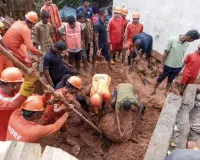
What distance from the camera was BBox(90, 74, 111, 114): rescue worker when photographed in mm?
5098

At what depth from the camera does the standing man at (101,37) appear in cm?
692

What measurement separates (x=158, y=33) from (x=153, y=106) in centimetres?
378

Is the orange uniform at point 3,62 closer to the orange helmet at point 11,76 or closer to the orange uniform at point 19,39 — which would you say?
the orange uniform at point 19,39

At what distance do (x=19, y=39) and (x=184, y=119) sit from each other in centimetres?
358

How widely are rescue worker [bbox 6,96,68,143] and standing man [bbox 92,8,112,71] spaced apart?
11.8 feet

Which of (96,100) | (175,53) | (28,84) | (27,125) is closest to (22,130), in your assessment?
(27,125)

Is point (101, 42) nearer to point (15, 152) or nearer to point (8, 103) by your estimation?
point (8, 103)

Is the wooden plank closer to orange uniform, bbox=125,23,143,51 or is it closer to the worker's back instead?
the worker's back

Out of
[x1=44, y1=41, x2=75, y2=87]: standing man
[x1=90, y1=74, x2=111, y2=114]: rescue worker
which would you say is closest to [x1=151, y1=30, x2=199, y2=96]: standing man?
[x1=90, y1=74, x2=111, y2=114]: rescue worker

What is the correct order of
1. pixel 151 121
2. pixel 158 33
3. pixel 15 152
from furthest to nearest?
1. pixel 158 33
2. pixel 151 121
3. pixel 15 152

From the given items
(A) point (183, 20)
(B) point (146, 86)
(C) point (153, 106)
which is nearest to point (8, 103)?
(C) point (153, 106)

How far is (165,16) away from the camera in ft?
29.5

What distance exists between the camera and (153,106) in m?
6.46

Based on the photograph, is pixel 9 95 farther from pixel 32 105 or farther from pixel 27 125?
pixel 27 125
